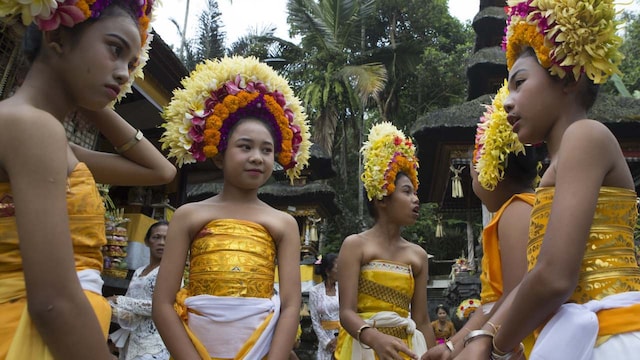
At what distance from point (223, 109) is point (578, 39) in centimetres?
181

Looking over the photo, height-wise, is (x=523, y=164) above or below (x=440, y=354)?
above

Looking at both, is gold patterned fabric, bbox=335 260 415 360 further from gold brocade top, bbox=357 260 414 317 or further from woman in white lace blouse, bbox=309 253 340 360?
woman in white lace blouse, bbox=309 253 340 360

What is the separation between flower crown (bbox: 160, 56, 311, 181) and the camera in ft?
9.98

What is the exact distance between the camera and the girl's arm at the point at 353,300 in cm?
334

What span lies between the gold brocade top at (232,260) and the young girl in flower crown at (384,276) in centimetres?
104

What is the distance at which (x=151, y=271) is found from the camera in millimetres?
5133

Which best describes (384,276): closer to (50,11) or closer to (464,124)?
(50,11)

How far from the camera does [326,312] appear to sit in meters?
7.78

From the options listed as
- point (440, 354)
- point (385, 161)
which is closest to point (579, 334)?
point (440, 354)

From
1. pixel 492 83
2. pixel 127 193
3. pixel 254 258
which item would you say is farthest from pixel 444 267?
pixel 254 258

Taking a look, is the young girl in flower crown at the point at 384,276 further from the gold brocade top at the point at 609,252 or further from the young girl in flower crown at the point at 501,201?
the gold brocade top at the point at 609,252

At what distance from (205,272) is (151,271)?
270 cm

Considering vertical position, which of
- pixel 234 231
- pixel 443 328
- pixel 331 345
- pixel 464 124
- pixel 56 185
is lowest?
pixel 443 328

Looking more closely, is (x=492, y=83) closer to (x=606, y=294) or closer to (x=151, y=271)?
(x=151, y=271)
